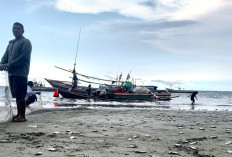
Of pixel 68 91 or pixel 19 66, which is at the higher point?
pixel 19 66

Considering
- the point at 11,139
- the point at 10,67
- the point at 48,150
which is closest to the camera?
the point at 48,150

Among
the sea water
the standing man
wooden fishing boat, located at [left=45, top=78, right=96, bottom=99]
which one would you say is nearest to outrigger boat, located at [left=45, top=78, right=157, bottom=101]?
wooden fishing boat, located at [left=45, top=78, right=96, bottom=99]

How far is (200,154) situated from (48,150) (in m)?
2.43

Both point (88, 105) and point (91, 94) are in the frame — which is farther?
point (91, 94)

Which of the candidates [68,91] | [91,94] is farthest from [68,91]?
[91,94]

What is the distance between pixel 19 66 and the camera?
272 inches

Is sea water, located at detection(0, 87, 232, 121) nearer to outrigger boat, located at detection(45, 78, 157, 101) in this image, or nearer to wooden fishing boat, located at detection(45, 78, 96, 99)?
outrigger boat, located at detection(45, 78, 157, 101)

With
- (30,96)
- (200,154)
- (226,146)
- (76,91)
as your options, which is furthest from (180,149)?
(76,91)

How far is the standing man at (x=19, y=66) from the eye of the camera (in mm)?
6832

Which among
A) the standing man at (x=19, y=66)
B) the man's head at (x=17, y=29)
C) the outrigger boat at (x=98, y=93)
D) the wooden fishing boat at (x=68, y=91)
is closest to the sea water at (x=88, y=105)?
the standing man at (x=19, y=66)

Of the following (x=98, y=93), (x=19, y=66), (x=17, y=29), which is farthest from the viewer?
(x=98, y=93)

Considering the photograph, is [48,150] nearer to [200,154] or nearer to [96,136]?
[96,136]

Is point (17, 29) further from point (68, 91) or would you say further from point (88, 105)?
point (68, 91)

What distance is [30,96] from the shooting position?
43.4ft
